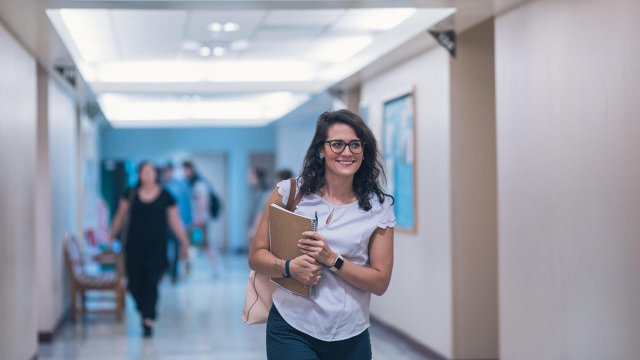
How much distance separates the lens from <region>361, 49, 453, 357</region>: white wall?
7984 millimetres

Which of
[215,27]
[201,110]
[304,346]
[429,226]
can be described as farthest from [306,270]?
[201,110]

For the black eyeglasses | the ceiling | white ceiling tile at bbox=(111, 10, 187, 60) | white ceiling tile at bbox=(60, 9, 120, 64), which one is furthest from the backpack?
the black eyeglasses

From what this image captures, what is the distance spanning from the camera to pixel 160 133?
22344mm

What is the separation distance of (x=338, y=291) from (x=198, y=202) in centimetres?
1402

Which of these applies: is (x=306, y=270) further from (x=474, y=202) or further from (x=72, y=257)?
(x=72, y=257)

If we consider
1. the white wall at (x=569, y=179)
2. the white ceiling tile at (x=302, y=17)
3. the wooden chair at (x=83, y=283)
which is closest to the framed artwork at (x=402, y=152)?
the white ceiling tile at (x=302, y=17)

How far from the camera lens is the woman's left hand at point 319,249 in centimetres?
323

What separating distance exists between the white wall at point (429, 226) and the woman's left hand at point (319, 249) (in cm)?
474

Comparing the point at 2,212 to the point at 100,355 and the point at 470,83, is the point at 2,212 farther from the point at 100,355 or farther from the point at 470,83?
the point at 470,83

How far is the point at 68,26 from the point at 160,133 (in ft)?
43.9

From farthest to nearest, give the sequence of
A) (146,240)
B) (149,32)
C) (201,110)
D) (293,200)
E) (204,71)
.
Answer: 1. (201,110)
2. (204,71)
3. (149,32)
4. (146,240)
5. (293,200)

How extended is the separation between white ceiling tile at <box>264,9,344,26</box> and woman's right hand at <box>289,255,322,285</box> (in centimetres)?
536

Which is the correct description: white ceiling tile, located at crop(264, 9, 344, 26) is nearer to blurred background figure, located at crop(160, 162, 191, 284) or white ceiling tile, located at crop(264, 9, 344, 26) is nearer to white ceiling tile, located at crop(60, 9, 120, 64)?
white ceiling tile, located at crop(60, 9, 120, 64)

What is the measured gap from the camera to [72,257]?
1103cm
